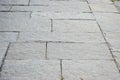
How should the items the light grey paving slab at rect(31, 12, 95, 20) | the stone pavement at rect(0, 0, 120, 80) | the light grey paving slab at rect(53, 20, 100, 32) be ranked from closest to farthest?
the stone pavement at rect(0, 0, 120, 80), the light grey paving slab at rect(53, 20, 100, 32), the light grey paving slab at rect(31, 12, 95, 20)

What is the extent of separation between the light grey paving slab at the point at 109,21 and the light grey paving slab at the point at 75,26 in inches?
6.3

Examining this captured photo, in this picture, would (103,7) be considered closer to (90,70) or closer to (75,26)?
(75,26)

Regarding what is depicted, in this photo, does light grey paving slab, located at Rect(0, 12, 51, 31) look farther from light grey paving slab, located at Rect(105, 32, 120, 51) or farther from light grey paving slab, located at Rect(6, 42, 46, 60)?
light grey paving slab, located at Rect(105, 32, 120, 51)

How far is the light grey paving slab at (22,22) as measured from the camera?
4.81 meters

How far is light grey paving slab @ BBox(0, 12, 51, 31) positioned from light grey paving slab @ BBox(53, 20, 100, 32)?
0.20m

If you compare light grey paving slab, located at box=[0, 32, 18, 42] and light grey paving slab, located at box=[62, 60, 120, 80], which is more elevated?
light grey paving slab, located at box=[62, 60, 120, 80]

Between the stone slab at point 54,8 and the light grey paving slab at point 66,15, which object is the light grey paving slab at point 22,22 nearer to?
the light grey paving slab at point 66,15

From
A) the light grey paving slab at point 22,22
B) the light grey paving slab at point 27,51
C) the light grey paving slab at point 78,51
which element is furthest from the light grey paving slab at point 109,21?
the light grey paving slab at point 27,51

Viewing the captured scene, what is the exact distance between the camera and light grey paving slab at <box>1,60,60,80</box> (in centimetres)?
329

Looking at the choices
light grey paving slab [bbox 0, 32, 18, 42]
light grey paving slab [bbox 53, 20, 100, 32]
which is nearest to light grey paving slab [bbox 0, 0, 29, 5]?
light grey paving slab [bbox 53, 20, 100, 32]

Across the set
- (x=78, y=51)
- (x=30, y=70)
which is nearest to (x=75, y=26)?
(x=78, y=51)

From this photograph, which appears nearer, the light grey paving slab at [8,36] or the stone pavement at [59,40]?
the stone pavement at [59,40]

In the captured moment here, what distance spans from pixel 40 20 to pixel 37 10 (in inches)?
24.8

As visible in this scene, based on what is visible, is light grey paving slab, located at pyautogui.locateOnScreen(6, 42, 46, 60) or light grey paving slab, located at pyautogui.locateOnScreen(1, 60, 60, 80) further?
A: light grey paving slab, located at pyautogui.locateOnScreen(6, 42, 46, 60)
